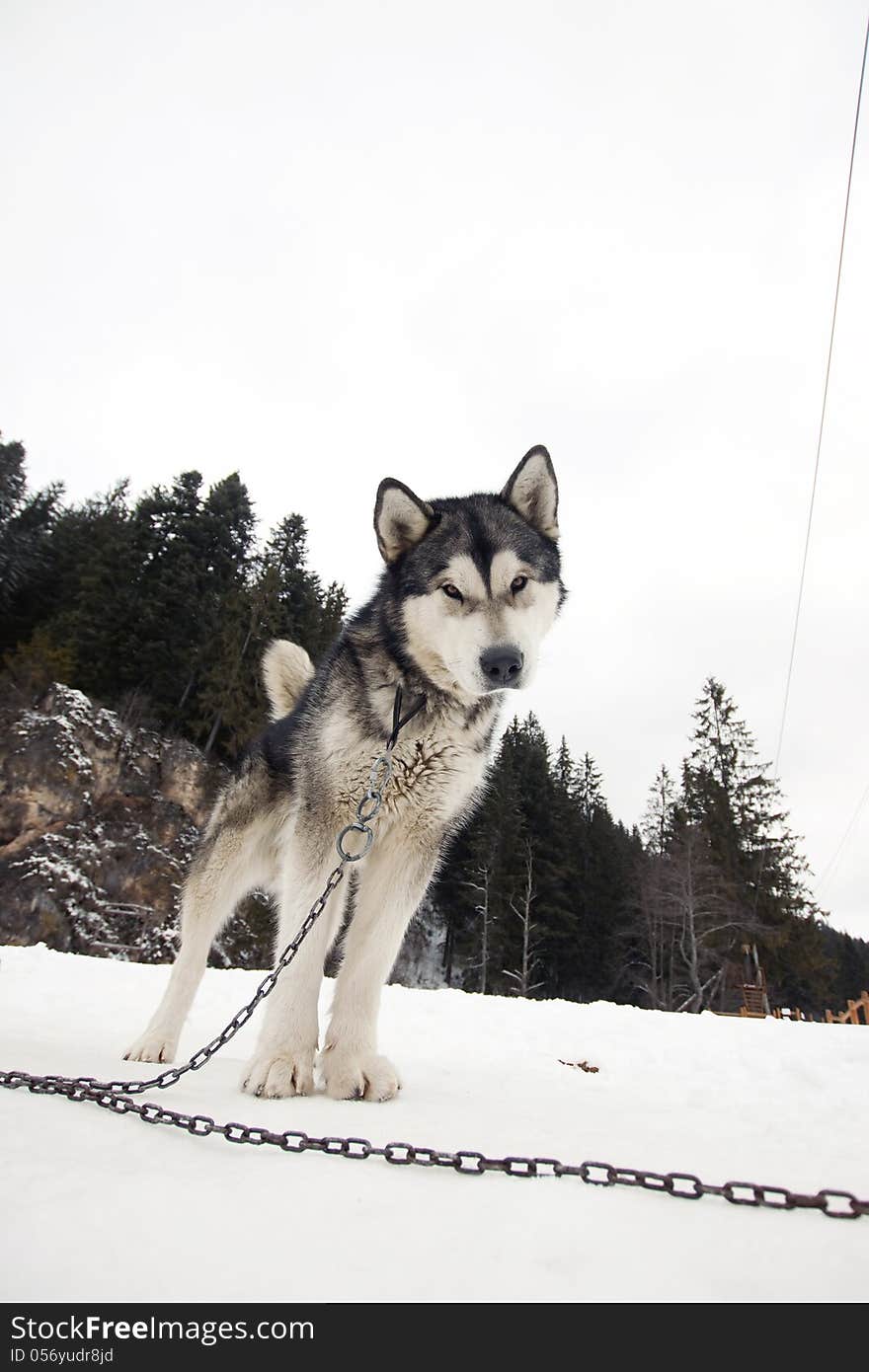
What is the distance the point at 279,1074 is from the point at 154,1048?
57.0 inches

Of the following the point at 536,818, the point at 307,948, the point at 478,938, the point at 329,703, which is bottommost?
the point at 307,948

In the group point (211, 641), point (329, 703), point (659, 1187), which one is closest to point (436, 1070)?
point (329, 703)

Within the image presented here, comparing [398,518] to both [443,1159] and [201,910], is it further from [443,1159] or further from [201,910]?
[443,1159]

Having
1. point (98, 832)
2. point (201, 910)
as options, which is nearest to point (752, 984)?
point (98, 832)

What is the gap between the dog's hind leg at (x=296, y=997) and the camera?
8.98 ft

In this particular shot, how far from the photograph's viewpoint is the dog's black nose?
2967 millimetres

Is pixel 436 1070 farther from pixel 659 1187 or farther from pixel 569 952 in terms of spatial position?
pixel 569 952

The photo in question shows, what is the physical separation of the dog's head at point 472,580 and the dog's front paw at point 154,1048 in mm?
2618

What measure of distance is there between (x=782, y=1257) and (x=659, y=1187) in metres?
0.37

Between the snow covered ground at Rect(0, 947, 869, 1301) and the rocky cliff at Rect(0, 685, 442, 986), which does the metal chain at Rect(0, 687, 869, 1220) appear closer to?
the snow covered ground at Rect(0, 947, 869, 1301)

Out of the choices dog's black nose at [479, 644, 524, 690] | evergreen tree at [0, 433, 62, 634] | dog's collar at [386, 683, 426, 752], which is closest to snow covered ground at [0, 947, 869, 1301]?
dog's collar at [386, 683, 426, 752]

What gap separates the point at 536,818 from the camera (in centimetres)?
3909

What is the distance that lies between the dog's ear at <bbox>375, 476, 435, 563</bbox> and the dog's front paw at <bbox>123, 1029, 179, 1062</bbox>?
3034mm

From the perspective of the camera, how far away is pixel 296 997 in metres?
2.91
